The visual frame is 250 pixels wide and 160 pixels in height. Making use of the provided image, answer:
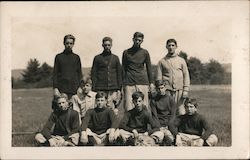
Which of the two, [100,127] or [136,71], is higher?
[136,71]

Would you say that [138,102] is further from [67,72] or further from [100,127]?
[67,72]

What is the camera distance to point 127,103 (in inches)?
79.4

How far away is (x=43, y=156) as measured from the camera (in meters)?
2.01

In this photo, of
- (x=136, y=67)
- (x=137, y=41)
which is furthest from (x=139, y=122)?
(x=137, y=41)

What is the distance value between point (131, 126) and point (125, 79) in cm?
19

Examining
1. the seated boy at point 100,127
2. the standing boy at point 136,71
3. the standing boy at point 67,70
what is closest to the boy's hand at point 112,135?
the seated boy at point 100,127

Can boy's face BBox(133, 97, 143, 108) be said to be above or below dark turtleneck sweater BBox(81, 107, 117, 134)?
above

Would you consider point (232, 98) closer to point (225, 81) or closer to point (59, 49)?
point (225, 81)

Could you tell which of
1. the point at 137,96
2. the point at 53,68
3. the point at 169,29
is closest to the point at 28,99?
the point at 53,68

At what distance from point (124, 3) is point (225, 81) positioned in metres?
0.52

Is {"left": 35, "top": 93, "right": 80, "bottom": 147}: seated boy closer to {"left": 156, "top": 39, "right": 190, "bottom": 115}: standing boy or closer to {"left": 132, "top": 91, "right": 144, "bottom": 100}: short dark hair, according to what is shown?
{"left": 132, "top": 91, "right": 144, "bottom": 100}: short dark hair

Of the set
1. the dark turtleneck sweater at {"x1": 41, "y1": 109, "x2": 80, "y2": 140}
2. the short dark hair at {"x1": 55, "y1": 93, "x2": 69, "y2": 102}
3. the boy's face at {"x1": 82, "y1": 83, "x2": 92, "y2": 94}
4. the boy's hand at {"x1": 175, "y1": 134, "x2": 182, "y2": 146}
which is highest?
the boy's face at {"x1": 82, "y1": 83, "x2": 92, "y2": 94}

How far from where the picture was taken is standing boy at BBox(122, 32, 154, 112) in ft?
6.59

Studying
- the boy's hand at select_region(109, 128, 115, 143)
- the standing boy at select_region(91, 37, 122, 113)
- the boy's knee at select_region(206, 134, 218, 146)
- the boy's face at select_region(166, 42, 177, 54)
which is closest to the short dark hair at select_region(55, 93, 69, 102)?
the standing boy at select_region(91, 37, 122, 113)
